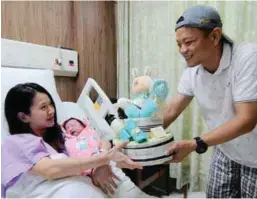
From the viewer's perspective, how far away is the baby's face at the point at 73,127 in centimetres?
142

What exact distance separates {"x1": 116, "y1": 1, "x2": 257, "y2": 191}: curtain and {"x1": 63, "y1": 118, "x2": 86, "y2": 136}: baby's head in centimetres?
93

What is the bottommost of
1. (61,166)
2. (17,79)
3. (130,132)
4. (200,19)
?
(61,166)

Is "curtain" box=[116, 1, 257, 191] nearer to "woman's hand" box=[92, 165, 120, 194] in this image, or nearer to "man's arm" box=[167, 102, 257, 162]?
"man's arm" box=[167, 102, 257, 162]

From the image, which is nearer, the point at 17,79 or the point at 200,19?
the point at 200,19

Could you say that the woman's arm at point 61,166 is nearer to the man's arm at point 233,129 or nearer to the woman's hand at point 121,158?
the woman's hand at point 121,158

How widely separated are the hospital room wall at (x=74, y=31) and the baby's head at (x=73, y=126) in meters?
0.71

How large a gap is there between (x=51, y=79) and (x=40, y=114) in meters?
0.52

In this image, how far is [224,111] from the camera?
4.10 ft

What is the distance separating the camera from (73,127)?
1435mm

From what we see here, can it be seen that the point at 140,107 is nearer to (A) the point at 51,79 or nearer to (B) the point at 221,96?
(B) the point at 221,96

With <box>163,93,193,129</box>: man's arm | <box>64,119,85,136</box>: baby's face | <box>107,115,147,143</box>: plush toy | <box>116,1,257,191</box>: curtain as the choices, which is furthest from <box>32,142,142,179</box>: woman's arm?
<box>116,1,257,191</box>: curtain

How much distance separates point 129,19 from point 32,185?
1797mm

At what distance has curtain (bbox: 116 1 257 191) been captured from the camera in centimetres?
183

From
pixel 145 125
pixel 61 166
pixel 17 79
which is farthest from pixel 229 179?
pixel 17 79
